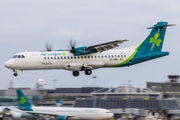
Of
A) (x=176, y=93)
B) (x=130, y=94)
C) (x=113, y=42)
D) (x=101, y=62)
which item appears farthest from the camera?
(x=176, y=93)

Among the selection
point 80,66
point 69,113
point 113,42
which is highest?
point 113,42

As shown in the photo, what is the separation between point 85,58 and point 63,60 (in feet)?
8.10

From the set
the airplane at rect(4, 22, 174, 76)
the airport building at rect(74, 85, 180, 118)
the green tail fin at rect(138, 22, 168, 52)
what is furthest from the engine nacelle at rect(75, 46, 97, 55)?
the airport building at rect(74, 85, 180, 118)

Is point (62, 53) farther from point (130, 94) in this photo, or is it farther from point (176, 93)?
point (176, 93)

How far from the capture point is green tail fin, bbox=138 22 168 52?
33375mm

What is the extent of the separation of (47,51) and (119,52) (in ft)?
26.7

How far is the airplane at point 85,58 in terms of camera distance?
30.4 metres

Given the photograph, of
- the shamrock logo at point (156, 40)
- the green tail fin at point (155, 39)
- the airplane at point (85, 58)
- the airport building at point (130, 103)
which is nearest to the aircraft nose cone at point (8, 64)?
the airplane at point (85, 58)

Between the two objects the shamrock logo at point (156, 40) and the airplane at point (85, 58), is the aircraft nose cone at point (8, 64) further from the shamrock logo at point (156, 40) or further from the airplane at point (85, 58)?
the shamrock logo at point (156, 40)

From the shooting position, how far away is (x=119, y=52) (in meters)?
32.2

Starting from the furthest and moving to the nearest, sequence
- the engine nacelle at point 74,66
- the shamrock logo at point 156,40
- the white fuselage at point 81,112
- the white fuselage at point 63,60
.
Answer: the shamrock logo at point 156,40 < the white fuselage at point 81,112 < the engine nacelle at point 74,66 < the white fuselage at point 63,60

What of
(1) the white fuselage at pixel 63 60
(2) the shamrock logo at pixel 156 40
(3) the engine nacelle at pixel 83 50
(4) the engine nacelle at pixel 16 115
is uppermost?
(2) the shamrock logo at pixel 156 40

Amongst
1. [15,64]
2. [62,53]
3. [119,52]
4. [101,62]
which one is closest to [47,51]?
[62,53]

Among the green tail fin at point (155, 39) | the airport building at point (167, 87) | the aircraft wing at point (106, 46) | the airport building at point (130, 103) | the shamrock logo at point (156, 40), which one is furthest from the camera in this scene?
the airport building at point (167, 87)
